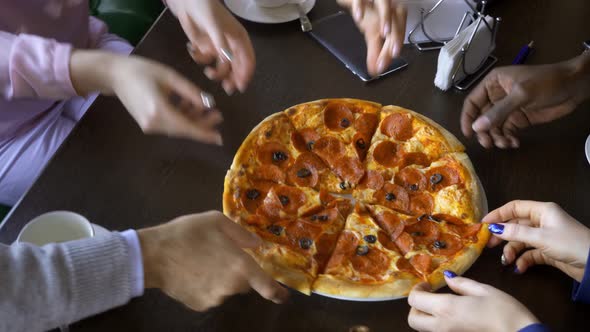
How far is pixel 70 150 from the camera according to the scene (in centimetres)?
141

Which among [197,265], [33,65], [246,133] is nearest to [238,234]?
[197,265]

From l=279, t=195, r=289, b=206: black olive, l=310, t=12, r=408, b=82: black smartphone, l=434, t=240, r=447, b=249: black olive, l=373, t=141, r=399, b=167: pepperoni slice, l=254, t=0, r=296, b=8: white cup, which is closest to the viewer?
l=434, t=240, r=447, b=249: black olive

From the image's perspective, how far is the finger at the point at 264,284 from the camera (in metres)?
1.05

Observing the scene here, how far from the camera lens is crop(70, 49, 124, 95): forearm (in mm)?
1265

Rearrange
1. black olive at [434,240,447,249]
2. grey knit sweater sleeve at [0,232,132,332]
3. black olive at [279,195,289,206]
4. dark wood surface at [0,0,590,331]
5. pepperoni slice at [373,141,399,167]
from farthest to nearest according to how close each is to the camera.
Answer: pepperoni slice at [373,141,399,167], black olive at [279,195,289,206], black olive at [434,240,447,249], dark wood surface at [0,0,590,331], grey knit sweater sleeve at [0,232,132,332]

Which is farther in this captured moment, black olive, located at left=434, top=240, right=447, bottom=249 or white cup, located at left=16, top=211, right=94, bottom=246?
black olive, located at left=434, top=240, right=447, bottom=249

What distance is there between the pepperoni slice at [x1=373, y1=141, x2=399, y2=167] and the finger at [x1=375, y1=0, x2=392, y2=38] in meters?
0.31

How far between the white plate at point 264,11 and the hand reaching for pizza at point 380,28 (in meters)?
0.27

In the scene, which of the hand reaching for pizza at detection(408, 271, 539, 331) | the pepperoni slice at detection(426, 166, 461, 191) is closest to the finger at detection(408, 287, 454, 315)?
the hand reaching for pizza at detection(408, 271, 539, 331)

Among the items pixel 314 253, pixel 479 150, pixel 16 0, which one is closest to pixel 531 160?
pixel 479 150

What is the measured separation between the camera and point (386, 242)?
1.30m

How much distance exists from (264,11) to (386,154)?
2.13 ft

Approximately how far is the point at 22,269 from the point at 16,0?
901 millimetres

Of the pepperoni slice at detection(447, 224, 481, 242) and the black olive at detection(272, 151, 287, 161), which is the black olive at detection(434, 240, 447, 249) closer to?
the pepperoni slice at detection(447, 224, 481, 242)
